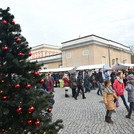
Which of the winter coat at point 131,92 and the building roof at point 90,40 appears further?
the building roof at point 90,40

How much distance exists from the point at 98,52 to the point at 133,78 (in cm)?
2296

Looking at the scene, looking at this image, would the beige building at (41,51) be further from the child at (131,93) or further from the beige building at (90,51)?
the child at (131,93)

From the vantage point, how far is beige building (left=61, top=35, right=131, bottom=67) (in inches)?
1085

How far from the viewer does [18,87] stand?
262 centimetres

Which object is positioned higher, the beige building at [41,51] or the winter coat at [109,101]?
the beige building at [41,51]

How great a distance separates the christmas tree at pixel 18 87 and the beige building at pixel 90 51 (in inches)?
978

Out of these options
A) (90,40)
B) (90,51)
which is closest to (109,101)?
(90,51)

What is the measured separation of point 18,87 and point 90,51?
83.9ft

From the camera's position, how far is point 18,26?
2869 mm

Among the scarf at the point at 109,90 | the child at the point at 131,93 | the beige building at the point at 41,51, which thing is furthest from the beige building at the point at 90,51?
the beige building at the point at 41,51

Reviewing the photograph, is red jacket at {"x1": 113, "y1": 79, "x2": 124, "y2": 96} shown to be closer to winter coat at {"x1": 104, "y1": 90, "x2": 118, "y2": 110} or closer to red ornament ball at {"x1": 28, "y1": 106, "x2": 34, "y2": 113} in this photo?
winter coat at {"x1": 104, "y1": 90, "x2": 118, "y2": 110}

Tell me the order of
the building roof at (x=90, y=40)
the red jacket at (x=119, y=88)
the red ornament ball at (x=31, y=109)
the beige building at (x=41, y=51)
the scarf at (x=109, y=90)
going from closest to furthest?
1. the red ornament ball at (x=31, y=109)
2. the scarf at (x=109, y=90)
3. the red jacket at (x=119, y=88)
4. the building roof at (x=90, y=40)
5. the beige building at (x=41, y=51)

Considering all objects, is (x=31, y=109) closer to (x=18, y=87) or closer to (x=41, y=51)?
(x=18, y=87)

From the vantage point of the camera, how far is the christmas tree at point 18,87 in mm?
2629
